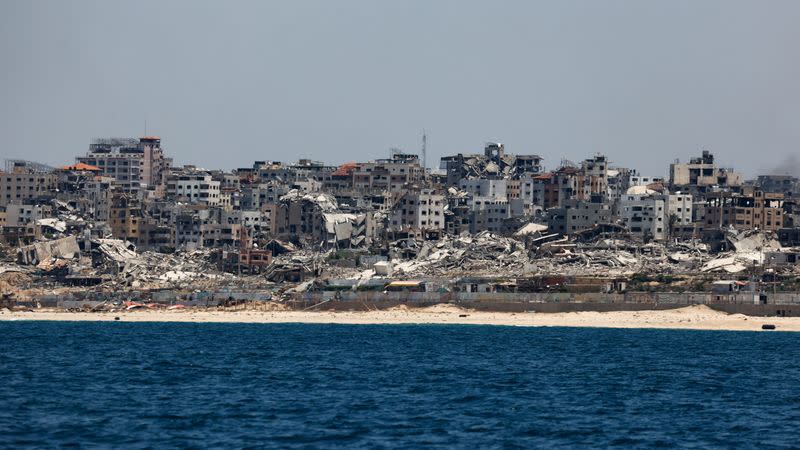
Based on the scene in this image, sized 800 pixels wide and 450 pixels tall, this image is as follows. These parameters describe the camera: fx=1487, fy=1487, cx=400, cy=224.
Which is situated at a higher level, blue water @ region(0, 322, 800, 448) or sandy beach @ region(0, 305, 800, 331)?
sandy beach @ region(0, 305, 800, 331)

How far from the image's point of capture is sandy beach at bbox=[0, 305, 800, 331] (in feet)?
473

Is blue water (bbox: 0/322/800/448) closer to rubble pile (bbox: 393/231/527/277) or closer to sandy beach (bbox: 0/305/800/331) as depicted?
sandy beach (bbox: 0/305/800/331)

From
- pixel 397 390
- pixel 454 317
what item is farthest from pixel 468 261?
pixel 397 390

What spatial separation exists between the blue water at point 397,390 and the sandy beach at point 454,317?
12.7m

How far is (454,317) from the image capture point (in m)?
154

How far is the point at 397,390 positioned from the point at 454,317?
72.7 meters

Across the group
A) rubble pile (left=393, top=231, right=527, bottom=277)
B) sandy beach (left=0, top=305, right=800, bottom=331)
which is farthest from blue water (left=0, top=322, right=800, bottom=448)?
rubble pile (left=393, top=231, right=527, bottom=277)

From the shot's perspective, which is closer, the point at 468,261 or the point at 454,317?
the point at 454,317

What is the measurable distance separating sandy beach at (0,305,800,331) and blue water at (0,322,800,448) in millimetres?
12686

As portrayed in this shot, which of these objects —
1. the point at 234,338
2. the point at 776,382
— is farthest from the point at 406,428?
the point at 234,338

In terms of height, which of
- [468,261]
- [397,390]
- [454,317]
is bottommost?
[397,390]

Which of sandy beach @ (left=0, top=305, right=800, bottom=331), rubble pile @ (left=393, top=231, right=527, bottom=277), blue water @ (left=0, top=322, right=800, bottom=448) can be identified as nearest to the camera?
blue water @ (left=0, top=322, right=800, bottom=448)

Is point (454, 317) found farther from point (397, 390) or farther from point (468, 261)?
point (397, 390)

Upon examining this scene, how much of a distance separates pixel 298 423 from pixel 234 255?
437 feet
